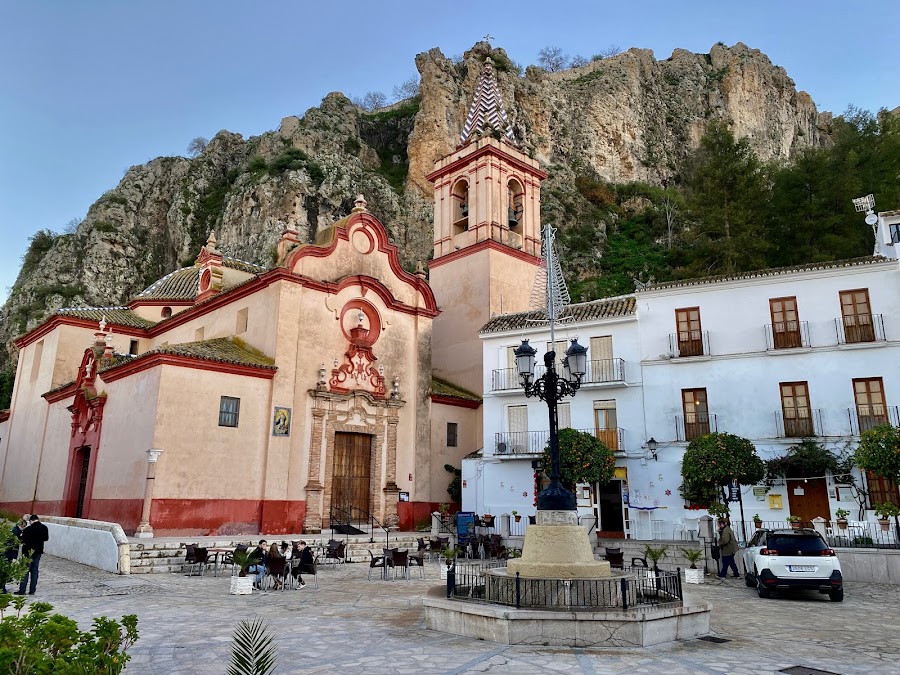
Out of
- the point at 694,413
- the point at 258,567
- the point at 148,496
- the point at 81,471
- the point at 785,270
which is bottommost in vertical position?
the point at 258,567

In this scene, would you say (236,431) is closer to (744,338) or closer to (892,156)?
(744,338)

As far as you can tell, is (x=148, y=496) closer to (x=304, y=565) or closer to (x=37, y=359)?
(x=304, y=565)

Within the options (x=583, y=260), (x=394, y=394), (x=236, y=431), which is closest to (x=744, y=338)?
(x=394, y=394)

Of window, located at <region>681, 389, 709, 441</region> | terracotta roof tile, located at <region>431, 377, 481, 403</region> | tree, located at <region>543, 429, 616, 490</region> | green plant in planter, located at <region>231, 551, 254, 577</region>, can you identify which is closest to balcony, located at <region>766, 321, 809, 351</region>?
window, located at <region>681, 389, 709, 441</region>

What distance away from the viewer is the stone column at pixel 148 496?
18531 millimetres

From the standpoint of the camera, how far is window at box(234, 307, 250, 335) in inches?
965

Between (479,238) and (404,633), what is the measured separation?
84.2 ft

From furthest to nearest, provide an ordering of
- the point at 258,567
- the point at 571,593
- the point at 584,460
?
1. the point at 584,460
2. the point at 258,567
3. the point at 571,593

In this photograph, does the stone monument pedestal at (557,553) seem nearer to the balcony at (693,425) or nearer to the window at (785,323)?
the balcony at (693,425)

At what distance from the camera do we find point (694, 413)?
22.4 meters

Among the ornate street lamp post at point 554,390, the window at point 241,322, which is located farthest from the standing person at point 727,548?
the window at point 241,322

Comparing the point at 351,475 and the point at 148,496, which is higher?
the point at 351,475

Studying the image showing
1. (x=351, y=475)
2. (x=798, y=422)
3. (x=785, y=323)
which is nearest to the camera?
(x=798, y=422)

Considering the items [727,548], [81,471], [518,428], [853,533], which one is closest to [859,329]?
[853,533]
